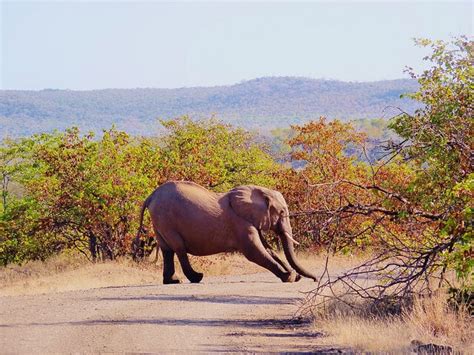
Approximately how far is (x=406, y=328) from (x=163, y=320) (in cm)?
377

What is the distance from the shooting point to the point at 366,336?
13250 mm

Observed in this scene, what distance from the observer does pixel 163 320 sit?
1573 cm

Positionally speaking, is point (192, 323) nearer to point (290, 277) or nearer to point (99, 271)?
point (290, 277)

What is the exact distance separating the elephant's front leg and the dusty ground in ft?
2.04

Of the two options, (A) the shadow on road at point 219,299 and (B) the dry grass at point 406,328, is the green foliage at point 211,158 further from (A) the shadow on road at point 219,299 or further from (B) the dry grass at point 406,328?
(B) the dry grass at point 406,328

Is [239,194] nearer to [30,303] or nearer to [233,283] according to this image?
[233,283]

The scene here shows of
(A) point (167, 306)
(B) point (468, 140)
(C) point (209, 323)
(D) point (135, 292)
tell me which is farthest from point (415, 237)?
(D) point (135, 292)

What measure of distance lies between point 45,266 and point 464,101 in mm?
19331

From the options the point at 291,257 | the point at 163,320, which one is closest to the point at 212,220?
the point at 291,257

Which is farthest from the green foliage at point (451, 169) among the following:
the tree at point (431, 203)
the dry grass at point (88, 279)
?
the dry grass at point (88, 279)

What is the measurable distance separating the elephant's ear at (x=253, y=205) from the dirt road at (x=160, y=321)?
2.26 metres

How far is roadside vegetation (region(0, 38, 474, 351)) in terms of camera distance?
14.2 meters

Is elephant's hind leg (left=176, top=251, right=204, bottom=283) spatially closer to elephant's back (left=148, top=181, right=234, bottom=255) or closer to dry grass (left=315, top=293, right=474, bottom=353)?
elephant's back (left=148, top=181, right=234, bottom=255)

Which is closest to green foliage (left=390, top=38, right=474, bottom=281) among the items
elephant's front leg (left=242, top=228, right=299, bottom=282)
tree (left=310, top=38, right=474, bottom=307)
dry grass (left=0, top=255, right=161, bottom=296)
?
tree (left=310, top=38, right=474, bottom=307)
